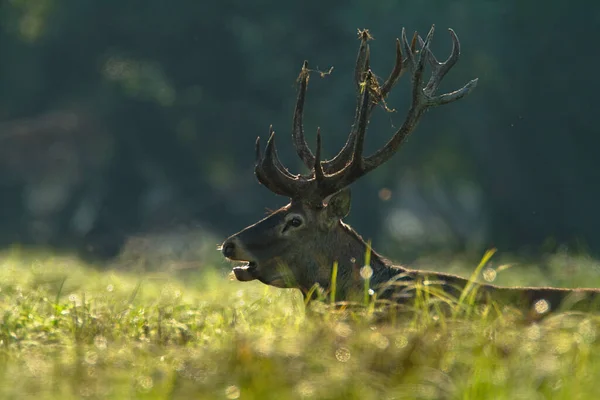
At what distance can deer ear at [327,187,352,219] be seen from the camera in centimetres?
813

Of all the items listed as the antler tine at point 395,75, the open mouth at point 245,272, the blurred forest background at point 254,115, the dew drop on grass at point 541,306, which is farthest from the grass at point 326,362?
the blurred forest background at point 254,115

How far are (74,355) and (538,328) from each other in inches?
79.4

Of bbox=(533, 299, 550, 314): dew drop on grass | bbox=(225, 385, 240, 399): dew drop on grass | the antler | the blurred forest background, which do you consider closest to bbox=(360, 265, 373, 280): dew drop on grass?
the antler

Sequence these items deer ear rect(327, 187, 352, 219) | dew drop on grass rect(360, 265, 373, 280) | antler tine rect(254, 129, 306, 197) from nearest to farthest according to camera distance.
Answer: dew drop on grass rect(360, 265, 373, 280) → deer ear rect(327, 187, 352, 219) → antler tine rect(254, 129, 306, 197)

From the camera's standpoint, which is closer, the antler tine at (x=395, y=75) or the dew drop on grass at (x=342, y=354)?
the dew drop on grass at (x=342, y=354)

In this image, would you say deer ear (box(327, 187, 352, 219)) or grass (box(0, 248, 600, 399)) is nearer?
grass (box(0, 248, 600, 399))

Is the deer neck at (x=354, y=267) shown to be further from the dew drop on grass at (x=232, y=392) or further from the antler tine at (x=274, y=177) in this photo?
the dew drop on grass at (x=232, y=392)

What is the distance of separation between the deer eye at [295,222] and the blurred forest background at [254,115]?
18480 millimetres

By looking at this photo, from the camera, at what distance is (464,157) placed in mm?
32031

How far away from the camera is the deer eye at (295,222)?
809 centimetres

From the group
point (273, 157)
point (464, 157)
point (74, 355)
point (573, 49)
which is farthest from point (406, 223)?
point (74, 355)

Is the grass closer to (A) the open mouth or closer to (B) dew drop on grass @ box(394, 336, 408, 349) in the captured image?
(B) dew drop on grass @ box(394, 336, 408, 349)

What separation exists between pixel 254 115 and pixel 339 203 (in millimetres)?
24222

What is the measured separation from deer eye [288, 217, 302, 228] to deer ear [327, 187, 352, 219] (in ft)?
0.68
